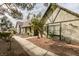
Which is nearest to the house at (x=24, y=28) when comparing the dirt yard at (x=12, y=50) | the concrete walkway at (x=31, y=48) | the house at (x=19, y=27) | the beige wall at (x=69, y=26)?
the house at (x=19, y=27)

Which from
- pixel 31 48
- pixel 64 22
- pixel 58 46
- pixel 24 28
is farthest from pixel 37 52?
pixel 64 22

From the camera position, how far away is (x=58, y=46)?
2.86 metres

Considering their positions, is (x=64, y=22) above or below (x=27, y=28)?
above

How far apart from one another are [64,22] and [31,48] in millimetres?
773

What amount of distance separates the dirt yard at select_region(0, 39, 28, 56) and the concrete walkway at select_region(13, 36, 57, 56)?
0.07 metres

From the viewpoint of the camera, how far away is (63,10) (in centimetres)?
284

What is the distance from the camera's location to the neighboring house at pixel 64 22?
2.77 metres

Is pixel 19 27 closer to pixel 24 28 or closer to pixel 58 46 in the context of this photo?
pixel 24 28

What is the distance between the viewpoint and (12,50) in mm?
2867

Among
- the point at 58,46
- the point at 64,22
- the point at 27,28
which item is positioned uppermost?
the point at 64,22

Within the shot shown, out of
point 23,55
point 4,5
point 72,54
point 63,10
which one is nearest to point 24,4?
point 4,5

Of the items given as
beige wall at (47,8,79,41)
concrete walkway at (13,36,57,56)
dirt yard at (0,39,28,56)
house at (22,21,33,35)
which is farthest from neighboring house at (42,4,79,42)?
dirt yard at (0,39,28,56)

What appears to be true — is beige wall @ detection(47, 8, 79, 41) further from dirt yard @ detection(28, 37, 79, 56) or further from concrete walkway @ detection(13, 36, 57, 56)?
concrete walkway @ detection(13, 36, 57, 56)

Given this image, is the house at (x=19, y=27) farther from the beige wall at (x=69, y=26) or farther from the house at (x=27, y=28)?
the beige wall at (x=69, y=26)
